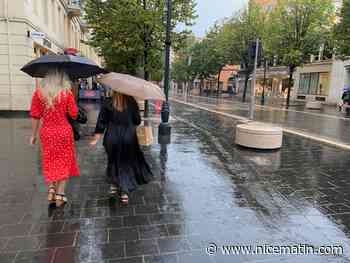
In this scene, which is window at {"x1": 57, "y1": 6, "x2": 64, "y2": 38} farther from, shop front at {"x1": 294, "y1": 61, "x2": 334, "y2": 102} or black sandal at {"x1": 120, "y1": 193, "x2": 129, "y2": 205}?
shop front at {"x1": 294, "y1": 61, "x2": 334, "y2": 102}

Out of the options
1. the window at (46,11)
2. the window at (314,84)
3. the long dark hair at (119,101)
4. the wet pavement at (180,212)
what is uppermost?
the window at (46,11)

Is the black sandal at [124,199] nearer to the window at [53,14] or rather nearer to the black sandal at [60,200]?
the black sandal at [60,200]

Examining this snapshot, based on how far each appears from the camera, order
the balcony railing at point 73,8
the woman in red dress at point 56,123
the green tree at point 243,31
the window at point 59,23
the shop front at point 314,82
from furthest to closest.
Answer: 1. the shop front at point 314,82
2. the green tree at point 243,31
3. the balcony railing at point 73,8
4. the window at point 59,23
5. the woman in red dress at point 56,123

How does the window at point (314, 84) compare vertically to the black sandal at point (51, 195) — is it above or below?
above

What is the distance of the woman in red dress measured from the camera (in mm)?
3699

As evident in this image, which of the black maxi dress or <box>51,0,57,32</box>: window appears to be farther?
<box>51,0,57,32</box>: window

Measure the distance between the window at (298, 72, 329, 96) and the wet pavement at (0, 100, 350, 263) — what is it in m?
33.4

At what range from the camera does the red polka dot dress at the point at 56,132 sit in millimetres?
3736

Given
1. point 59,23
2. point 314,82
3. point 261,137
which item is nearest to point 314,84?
point 314,82

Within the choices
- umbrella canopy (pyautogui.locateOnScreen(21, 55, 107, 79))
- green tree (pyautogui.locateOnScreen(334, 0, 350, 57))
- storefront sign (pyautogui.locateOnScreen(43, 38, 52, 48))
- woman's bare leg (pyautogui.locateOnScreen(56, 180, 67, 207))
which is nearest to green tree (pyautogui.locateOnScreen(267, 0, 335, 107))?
green tree (pyautogui.locateOnScreen(334, 0, 350, 57))

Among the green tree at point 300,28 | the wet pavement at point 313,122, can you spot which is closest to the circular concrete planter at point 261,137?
the wet pavement at point 313,122

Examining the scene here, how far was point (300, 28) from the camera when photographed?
2544 cm

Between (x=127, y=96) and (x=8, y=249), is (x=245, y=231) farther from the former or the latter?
(x=8, y=249)

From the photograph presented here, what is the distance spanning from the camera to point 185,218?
12.4ft
